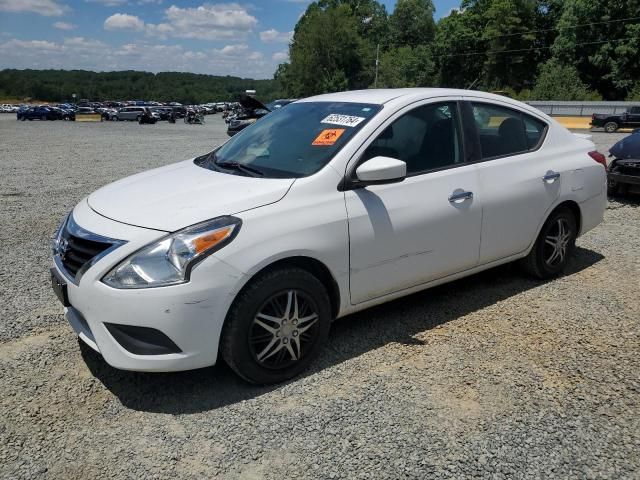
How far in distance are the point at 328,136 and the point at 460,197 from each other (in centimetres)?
104

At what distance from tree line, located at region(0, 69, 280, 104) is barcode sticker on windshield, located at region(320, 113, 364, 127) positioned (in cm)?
8412

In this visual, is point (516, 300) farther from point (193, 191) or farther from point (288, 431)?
point (193, 191)

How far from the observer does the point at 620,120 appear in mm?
25578

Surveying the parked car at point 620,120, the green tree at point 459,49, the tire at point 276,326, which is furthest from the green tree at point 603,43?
the tire at point 276,326

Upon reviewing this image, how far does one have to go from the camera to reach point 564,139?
15.9 feet

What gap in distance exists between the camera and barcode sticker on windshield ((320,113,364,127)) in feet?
11.9

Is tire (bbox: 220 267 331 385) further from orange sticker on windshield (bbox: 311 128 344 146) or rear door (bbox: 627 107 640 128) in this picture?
rear door (bbox: 627 107 640 128)

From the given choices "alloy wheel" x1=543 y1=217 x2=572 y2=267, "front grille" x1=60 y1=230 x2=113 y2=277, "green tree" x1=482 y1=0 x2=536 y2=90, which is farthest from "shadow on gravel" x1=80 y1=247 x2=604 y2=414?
"green tree" x1=482 y1=0 x2=536 y2=90

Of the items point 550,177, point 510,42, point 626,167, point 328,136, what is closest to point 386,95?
point 328,136

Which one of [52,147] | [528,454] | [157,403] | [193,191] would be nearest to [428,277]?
[528,454]

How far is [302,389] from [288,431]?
1.33 feet

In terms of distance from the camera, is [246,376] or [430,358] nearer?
[246,376]

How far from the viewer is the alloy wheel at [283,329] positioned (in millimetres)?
3061

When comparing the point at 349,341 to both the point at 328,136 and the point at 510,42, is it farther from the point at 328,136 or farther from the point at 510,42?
the point at 510,42
